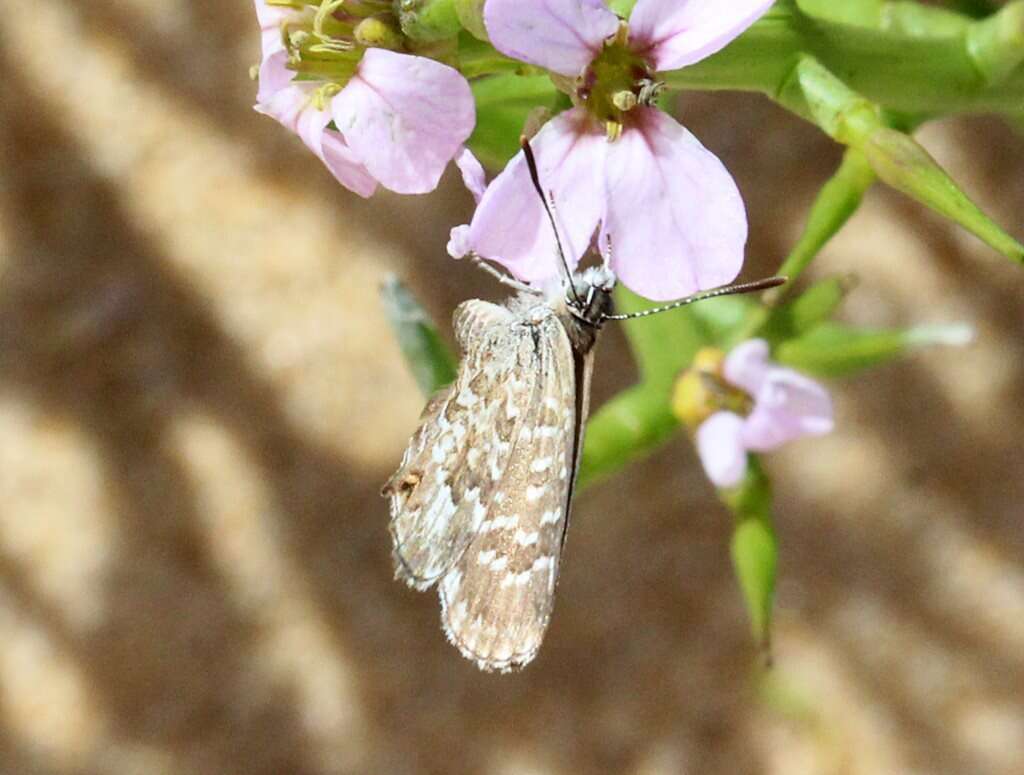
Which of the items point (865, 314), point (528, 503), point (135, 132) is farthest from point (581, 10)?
point (135, 132)

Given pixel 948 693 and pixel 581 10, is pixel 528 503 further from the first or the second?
pixel 948 693

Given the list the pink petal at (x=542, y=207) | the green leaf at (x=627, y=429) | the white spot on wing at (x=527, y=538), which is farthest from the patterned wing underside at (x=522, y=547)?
the green leaf at (x=627, y=429)

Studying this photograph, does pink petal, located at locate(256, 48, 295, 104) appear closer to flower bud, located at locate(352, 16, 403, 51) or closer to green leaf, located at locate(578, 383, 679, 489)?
flower bud, located at locate(352, 16, 403, 51)

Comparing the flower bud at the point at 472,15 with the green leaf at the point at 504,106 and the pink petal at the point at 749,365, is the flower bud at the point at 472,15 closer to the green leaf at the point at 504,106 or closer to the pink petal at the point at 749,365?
the green leaf at the point at 504,106

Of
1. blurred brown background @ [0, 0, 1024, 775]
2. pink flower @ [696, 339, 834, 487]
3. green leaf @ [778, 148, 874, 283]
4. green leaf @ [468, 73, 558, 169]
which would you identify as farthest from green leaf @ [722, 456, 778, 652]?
blurred brown background @ [0, 0, 1024, 775]

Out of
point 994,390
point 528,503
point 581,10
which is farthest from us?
point 994,390

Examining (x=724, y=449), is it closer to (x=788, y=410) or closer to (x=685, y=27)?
(x=788, y=410)
